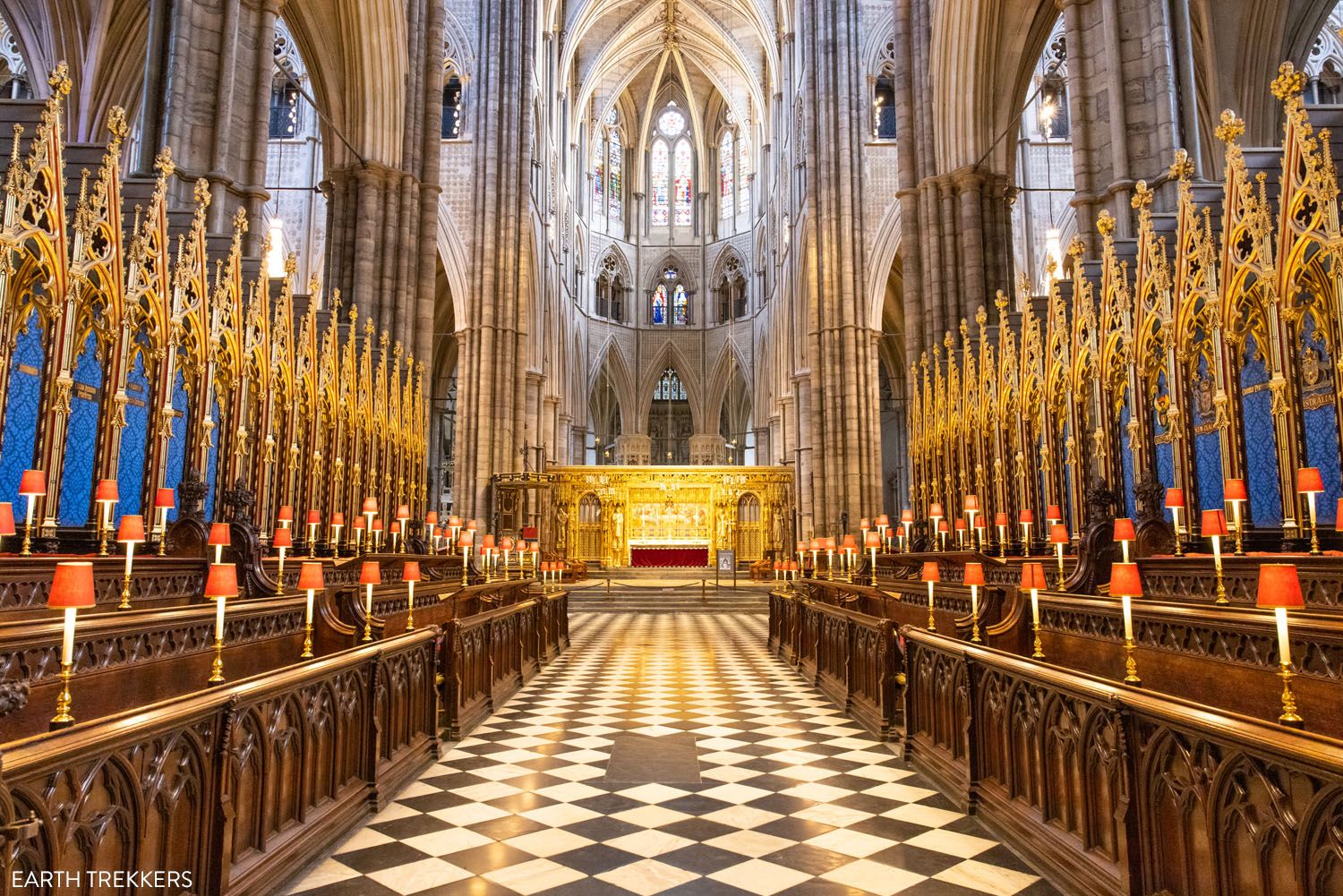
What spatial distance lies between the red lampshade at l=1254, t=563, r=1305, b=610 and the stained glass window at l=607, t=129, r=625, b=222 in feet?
146

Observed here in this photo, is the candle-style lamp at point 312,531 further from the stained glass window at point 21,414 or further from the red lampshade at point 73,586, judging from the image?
the red lampshade at point 73,586

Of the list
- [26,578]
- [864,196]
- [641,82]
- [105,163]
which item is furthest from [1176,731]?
[641,82]

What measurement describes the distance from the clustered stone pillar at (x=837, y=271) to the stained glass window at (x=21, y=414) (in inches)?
718

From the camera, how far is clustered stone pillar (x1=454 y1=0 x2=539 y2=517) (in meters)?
24.5

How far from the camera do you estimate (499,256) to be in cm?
2558

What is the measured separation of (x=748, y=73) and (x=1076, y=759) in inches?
1630

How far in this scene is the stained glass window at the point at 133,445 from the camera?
9.30 meters

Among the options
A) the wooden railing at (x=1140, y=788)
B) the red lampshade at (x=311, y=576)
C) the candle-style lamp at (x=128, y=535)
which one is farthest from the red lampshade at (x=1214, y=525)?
the candle-style lamp at (x=128, y=535)

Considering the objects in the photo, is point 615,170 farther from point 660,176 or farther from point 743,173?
point 743,173

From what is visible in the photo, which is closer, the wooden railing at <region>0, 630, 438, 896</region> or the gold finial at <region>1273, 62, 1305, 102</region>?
the wooden railing at <region>0, 630, 438, 896</region>

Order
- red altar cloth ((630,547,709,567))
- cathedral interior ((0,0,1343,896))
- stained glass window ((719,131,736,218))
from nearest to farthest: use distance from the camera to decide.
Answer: cathedral interior ((0,0,1343,896)) → red altar cloth ((630,547,709,567)) → stained glass window ((719,131,736,218))

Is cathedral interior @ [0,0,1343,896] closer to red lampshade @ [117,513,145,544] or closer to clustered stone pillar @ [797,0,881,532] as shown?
clustered stone pillar @ [797,0,881,532]

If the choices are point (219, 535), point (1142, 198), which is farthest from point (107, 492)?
point (1142, 198)

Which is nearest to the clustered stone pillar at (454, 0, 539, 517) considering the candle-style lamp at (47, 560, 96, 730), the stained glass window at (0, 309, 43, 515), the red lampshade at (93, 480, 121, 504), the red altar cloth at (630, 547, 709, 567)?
the red altar cloth at (630, 547, 709, 567)
